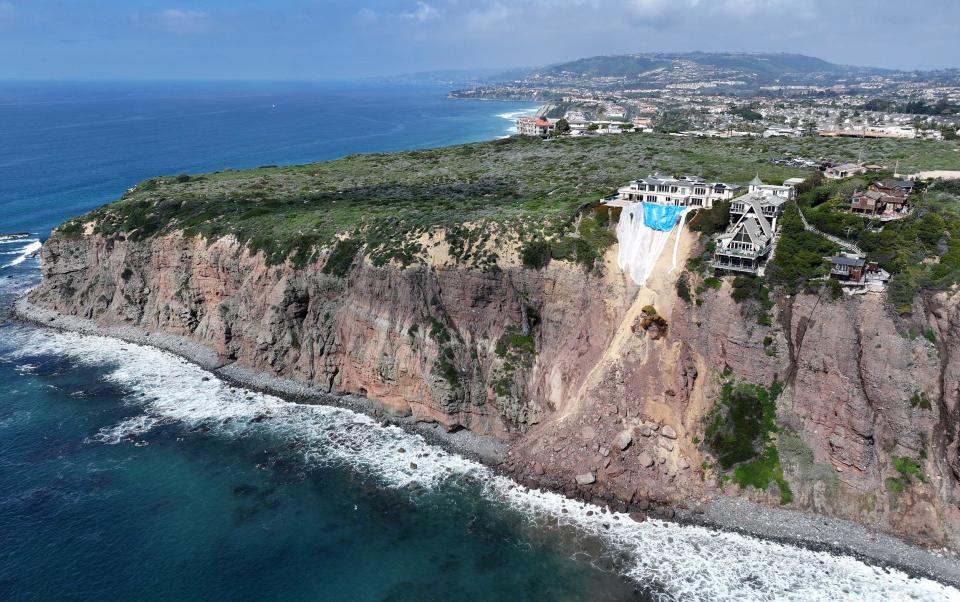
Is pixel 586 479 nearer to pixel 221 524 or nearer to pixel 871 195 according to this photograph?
pixel 221 524

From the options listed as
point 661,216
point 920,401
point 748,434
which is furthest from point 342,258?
point 920,401

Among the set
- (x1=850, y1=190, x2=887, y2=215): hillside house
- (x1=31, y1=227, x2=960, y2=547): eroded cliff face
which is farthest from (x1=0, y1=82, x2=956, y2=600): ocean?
(x1=850, y1=190, x2=887, y2=215): hillside house

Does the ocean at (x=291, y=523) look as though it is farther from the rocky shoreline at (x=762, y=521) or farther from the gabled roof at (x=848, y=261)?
the gabled roof at (x=848, y=261)

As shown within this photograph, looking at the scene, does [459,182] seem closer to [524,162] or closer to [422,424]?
[524,162]

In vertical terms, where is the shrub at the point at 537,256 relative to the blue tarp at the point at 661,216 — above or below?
below

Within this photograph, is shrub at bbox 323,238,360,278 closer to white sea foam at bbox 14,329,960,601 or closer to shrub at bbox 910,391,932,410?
white sea foam at bbox 14,329,960,601

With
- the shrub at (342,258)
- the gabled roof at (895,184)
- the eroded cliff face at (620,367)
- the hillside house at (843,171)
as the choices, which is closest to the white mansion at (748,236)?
the eroded cliff face at (620,367)
